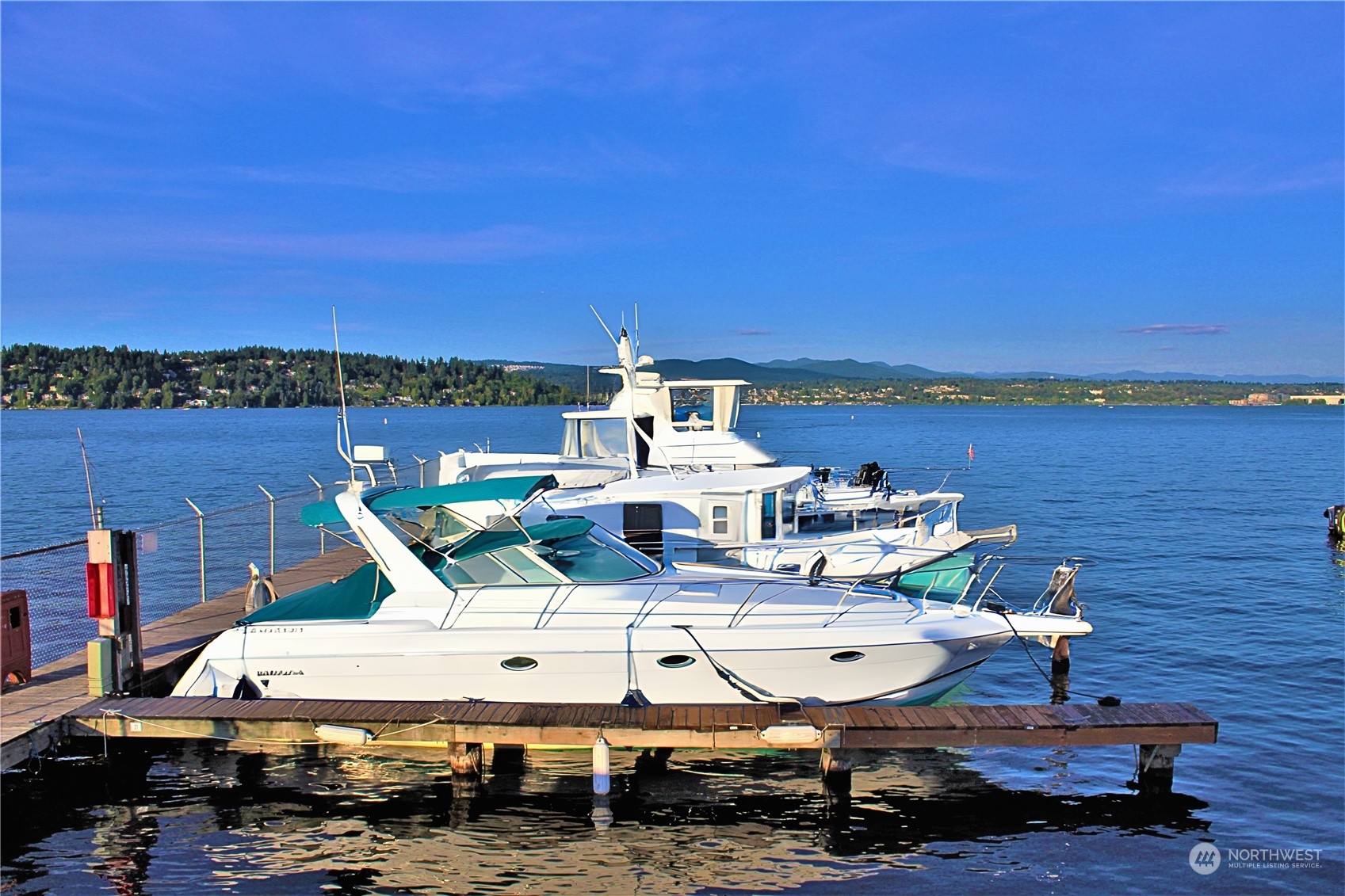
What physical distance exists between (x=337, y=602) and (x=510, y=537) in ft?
6.90

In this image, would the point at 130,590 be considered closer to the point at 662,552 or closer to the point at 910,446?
the point at 662,552

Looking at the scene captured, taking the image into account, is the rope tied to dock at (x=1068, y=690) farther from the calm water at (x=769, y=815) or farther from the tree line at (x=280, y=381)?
the tree line at (x=280, y=381)

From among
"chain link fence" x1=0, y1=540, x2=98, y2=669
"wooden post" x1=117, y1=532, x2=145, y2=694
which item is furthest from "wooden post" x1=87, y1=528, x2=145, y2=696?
"chain link fence" x1=0, y1=540, x2=98, y2=669

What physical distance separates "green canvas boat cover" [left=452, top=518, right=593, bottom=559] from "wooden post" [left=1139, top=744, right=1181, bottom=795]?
6.76m

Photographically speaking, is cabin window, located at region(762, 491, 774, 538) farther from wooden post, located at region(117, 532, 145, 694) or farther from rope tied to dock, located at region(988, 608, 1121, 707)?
wooden post, located at region(117, 532, 145, 694)

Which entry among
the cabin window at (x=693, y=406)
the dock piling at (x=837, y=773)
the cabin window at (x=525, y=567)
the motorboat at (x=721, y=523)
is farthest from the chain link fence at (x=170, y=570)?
the cabin window at (x=693, y=406)

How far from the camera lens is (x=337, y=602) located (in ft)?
36.0

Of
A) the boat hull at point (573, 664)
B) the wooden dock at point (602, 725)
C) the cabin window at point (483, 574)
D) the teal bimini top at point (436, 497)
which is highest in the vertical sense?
the teal bimini top at point (436, 497)

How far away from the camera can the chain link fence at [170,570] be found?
16344 mm

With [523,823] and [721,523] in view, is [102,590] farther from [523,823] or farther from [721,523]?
[721,523]

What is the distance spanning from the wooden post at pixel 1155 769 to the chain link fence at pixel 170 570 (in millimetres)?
10882

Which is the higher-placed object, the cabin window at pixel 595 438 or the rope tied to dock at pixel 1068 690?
the cabin window at pixel 595 438

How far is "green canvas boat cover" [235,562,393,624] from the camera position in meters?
10.9

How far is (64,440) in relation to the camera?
9219 centimetres
